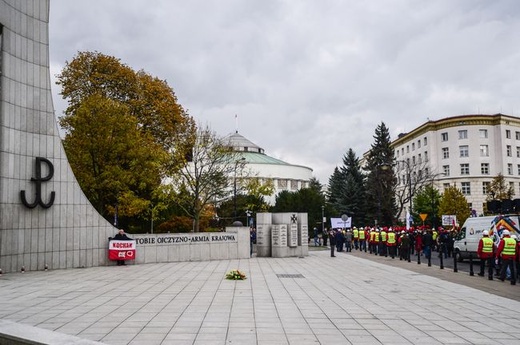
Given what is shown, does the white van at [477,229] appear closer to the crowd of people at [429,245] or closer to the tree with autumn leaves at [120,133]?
the crowd of people at [429,245]

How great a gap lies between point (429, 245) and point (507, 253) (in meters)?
10.0

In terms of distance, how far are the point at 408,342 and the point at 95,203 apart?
31.0 metres

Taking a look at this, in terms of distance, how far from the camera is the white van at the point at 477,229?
22433mm

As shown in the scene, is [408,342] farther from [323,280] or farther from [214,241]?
[214,241]

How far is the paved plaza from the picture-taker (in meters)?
8.53

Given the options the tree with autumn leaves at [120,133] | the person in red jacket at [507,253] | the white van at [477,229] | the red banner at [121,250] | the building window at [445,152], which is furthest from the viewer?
the building window at [445,152]

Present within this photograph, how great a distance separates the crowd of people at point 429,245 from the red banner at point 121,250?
12726 mm

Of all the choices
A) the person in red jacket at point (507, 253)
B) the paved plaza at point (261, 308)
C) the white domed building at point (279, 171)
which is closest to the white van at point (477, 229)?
the person in red jacket at point (507, 253)

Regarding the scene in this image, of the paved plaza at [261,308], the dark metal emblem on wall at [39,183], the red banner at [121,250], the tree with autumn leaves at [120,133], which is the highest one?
the tree with autumn leaves at [120,133]

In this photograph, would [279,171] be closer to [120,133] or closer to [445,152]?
[445,152]

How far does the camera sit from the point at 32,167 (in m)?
19.7

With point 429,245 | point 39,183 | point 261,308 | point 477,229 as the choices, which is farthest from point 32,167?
point 477,229

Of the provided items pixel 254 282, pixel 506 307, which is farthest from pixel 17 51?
pixel 506 307

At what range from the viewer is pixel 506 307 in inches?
459
